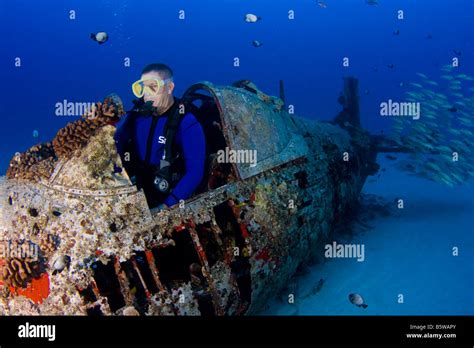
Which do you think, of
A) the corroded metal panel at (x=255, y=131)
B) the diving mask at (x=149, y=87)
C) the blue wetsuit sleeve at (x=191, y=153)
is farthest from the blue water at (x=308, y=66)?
the diving mask at (x=149, y=87)

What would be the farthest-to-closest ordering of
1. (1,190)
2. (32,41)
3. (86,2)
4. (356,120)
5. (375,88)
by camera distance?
(86,2) < (32,41) < (375,88) < (356,120) < (1,190)

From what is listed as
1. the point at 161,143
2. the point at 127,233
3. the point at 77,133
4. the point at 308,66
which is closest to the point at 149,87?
the point at 161,143

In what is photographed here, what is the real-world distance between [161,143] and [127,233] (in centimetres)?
140

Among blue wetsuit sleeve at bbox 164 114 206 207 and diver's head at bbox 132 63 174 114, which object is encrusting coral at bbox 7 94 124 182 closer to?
diver's head at bbox 132 63 174 114

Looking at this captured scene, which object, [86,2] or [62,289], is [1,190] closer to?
[62,289]

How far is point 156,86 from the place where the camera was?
4.02 meters

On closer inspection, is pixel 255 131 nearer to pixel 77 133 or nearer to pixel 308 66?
pixel 77 133

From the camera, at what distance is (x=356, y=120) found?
11148 mm

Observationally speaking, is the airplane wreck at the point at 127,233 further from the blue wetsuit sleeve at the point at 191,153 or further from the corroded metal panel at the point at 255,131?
the blue wetsuit sleeve at the point at 191,153

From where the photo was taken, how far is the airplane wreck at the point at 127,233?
2984mm

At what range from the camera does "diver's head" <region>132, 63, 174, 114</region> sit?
399 centimetres

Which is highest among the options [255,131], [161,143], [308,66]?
[308,66]

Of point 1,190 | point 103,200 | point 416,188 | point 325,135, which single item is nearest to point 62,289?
point 103,200

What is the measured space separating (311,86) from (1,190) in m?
86.8
